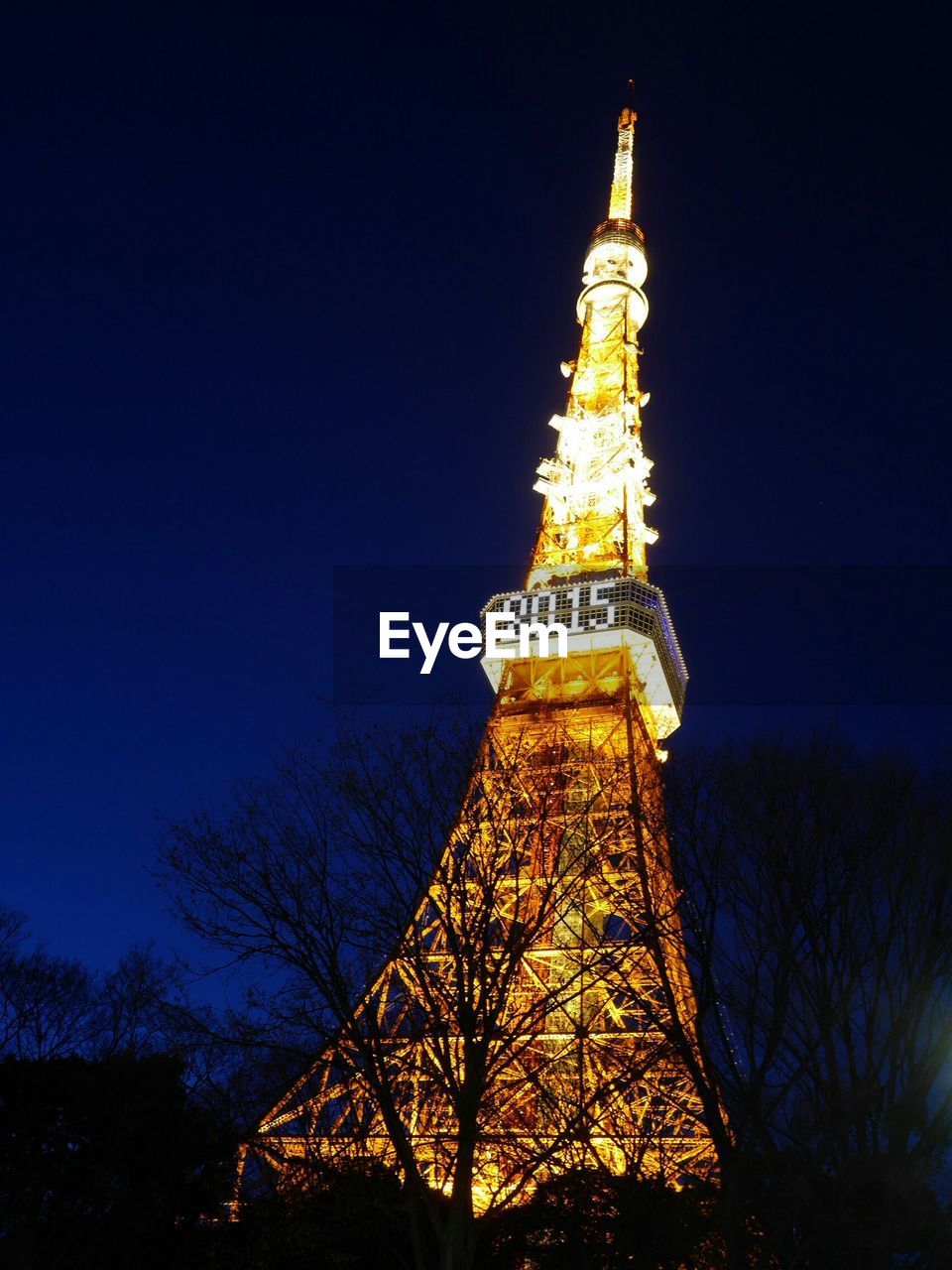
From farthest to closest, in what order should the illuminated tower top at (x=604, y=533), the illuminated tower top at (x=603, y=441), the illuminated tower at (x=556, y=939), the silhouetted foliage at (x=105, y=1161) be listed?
the illuminated tower top at (x=603, y=441) < the illuminated tower top at (x=604, y=533) < the silhouetted foliage at (x=105, y=1161) < the illuminated tower at (x=556, y=939)

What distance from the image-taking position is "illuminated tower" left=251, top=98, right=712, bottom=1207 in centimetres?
765

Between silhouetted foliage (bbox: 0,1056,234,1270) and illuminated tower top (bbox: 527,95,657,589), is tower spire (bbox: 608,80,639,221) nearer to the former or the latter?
illuminated tower top (bbox: 527,95,657,589)

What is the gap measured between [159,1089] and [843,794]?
8.65 m

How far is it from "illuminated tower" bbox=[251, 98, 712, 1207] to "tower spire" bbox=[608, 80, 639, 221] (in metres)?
13.1

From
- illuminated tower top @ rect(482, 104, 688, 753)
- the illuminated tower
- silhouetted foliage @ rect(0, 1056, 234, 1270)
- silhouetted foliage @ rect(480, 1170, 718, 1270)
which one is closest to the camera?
the illuminated tower

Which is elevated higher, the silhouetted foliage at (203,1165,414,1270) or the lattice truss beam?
the lattice truss beam

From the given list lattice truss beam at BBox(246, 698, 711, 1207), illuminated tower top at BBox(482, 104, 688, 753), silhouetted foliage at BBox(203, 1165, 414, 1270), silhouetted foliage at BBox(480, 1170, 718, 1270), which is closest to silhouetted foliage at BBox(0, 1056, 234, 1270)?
silhouetted foliage at BBox(203, 1165, 414, 1270)

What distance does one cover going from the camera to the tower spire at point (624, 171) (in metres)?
36.6

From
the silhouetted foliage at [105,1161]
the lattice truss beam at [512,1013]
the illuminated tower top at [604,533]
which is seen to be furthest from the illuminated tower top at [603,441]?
the silhouetted foliage at [105,1161]

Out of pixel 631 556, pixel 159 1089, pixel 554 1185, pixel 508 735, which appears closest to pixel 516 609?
pixel 631 556

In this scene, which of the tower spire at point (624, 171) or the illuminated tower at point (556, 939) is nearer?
the illuminated tower at point (556, 939)

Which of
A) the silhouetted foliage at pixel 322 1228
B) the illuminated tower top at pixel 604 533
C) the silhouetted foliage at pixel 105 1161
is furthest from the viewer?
the illuminated tower top at pixel 604 533

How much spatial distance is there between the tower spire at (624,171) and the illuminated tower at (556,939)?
516 inches

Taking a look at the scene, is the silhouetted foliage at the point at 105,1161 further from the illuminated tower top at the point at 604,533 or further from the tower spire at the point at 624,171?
the tower spire at the point at 624,171
